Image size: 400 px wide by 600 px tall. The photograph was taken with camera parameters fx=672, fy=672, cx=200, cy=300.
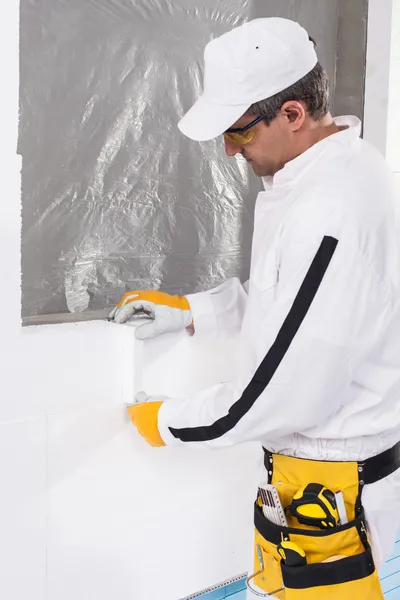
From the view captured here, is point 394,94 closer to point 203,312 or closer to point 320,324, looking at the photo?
point 203,312

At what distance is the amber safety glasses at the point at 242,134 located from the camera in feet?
4.41

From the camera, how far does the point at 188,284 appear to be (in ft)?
6.99

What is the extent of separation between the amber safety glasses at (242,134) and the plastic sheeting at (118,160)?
658 millimetres

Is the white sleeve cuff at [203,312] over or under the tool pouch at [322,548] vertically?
over

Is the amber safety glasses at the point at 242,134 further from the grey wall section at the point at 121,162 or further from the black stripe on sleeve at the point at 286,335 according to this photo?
the grey wall section at the point at 121,162

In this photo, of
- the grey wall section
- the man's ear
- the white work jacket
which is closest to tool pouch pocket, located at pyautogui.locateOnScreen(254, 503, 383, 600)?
the white work jacket

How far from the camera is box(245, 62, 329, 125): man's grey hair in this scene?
1.32 metres

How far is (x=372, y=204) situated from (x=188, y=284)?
0.93 m

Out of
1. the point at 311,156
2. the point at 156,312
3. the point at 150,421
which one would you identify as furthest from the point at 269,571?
the point at 311,156

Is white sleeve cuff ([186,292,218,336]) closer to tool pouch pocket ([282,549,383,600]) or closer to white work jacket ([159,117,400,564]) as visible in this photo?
white work jacket ([159,117,400,564])

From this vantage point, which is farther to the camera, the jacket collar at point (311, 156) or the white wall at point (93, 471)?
the white wall at point (93, 471)

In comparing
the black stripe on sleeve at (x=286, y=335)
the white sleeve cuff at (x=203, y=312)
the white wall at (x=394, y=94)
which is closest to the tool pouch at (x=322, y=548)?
the black stripe on sleeve at (x=286, y=335)

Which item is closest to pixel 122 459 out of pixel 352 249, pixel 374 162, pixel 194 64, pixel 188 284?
pixel 188 284

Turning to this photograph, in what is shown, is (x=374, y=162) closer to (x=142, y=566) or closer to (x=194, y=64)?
(x=194, y=64)
